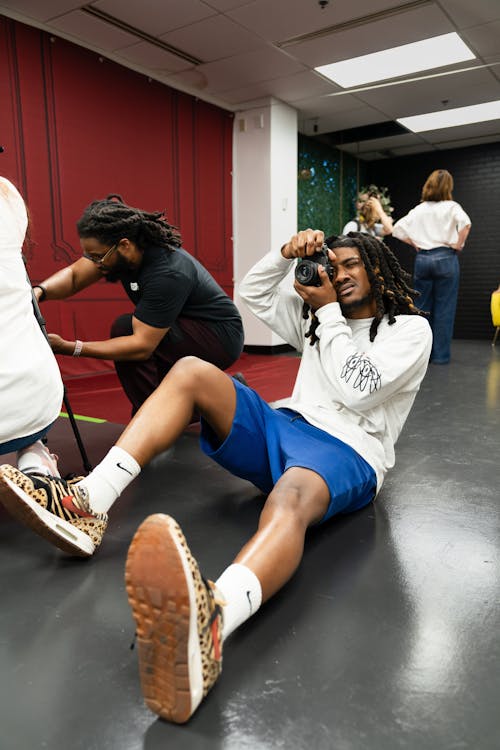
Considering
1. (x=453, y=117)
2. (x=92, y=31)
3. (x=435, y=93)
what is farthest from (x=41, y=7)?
(x=453, y=117)

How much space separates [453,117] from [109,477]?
6604mm

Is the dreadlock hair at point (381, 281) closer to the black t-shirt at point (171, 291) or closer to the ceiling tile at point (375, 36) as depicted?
the black t-shirt at point (171, 291)

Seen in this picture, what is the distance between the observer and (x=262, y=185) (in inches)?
220

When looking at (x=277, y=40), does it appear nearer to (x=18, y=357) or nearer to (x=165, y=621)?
(x=18, y=357)

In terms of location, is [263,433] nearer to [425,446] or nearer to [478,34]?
[425,446]

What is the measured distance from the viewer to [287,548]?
3.22 ft

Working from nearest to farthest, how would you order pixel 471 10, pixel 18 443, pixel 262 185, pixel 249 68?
1. pixel 18 443
2. pixel 471 10
3. pixel 249 68
4. pixel 262 185

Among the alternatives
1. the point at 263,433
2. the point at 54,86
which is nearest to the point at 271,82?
the point at 54,86

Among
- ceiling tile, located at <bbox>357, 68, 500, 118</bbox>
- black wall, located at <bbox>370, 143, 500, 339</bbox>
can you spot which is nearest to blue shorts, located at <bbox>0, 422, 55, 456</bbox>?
ceiling tile, located at <bbox>357, 68, 500, 118</bbox>

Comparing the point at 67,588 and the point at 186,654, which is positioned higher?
the point at 186,654

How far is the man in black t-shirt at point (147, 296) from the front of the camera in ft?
6.62

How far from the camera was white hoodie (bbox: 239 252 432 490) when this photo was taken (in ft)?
4.26

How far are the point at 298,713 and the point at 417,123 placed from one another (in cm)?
695

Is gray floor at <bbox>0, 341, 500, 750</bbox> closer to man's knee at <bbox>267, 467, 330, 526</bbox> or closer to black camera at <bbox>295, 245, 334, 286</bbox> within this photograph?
man's knee at <bbox>267, 467, 330, 526</bbox>
